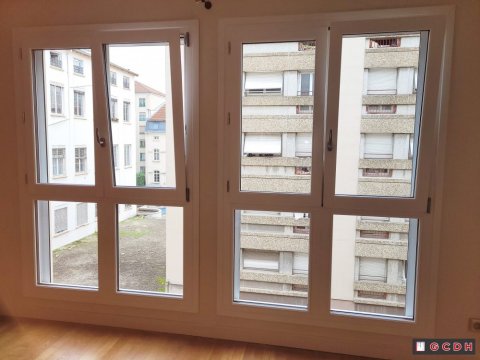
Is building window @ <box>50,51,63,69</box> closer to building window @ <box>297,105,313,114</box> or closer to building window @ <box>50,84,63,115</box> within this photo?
Result: building window @ <box>50,84,63,115</box>

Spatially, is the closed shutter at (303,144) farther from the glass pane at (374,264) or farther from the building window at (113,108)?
the building window at (113,108)

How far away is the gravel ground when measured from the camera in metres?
2.56

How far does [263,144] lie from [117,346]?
1.76 meters

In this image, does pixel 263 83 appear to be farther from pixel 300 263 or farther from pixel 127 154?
pixel 300 263

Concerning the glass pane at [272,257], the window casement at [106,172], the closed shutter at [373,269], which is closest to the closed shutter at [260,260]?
the glass pane at [272,257]

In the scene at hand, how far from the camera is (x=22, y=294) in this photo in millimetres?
2738

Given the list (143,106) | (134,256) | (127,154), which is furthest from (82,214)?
(143,106)

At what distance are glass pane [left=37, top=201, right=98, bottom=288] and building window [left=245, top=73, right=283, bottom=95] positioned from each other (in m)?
1.54

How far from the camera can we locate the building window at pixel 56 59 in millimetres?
2542

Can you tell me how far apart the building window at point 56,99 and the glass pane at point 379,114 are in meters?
2.07

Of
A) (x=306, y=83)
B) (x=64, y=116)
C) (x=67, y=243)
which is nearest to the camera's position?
(x=306, y=83)

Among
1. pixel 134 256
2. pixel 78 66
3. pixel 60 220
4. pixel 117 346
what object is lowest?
pixel 117 346

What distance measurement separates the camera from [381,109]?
2.15m

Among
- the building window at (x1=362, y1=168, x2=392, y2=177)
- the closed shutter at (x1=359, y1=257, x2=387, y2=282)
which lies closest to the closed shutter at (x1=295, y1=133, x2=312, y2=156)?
the building window at (x1=362, y1=168, x2=392, y2=177)
